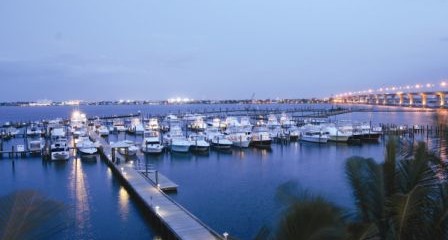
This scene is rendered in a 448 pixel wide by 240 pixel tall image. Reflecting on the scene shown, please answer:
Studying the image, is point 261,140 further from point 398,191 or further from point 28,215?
point 28,215

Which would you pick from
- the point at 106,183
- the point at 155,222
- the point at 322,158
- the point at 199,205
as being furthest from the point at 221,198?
the point at 322,158

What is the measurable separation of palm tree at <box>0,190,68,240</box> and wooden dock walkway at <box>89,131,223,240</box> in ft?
30.7

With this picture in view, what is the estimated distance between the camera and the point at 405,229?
6.86m

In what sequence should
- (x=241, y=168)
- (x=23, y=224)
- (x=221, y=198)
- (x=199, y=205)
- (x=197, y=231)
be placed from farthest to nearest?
(x=241, y=168)
(x=221, y=198)
(x=199, y=205)
(x=197, y=231)
(x=23, y=224)

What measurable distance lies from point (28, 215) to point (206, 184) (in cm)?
3203

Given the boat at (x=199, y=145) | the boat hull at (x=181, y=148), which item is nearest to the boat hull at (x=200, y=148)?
the boat at (x=199, y=145)

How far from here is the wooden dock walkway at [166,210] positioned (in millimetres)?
20172

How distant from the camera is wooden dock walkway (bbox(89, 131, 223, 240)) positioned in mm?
20172

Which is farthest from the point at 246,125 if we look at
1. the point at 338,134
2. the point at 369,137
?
the point at 369,137

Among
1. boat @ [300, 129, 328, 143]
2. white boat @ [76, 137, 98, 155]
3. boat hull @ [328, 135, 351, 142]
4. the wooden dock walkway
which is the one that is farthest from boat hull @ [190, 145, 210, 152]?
boat hull @ [328, 135, 351, 142]

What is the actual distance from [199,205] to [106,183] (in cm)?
1120

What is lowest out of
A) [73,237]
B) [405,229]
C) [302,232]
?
[73,237]

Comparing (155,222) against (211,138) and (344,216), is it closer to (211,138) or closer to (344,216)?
(344,216)

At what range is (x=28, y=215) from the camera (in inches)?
198
